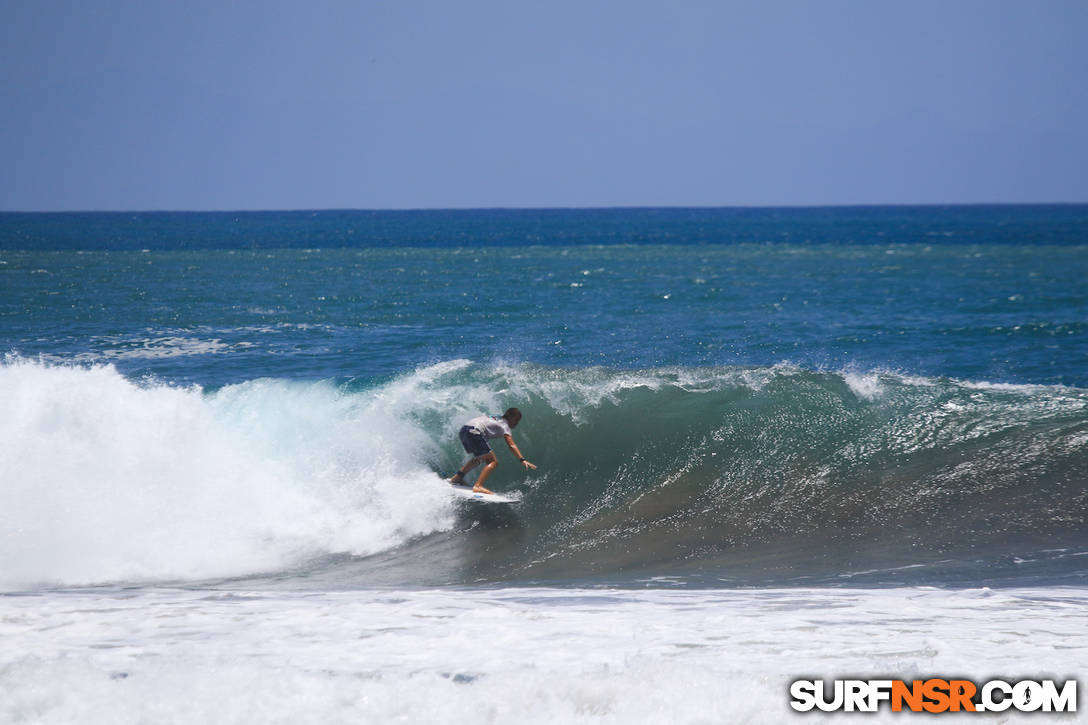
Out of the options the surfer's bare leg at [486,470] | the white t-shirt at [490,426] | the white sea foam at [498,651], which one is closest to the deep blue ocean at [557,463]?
the surfer's bare leg at [486,470]

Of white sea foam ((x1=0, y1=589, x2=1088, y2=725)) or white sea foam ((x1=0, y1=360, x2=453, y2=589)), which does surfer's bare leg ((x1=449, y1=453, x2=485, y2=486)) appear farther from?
white sea foam ((x1=0, y1=589, x2=1088, y2=725))

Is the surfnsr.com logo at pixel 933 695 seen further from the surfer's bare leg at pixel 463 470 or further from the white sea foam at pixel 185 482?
the surfer's bare leg at pixel 463 470

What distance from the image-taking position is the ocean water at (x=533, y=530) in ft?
18.2

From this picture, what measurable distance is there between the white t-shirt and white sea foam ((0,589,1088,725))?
3750 mm

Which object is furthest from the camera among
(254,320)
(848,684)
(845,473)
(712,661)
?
(254,320)

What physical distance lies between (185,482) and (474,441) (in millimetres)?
3551

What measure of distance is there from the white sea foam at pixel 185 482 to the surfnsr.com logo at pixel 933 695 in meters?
6.01

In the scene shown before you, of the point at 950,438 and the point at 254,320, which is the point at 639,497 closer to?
the point at 950,438

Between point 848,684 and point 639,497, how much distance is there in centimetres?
637

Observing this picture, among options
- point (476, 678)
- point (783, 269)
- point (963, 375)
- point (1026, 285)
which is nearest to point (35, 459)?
point (476, 678)

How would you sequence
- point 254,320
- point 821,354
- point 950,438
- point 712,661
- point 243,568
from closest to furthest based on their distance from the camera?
1. point 712,661
2. point 243,568
3. point 950,438
4. point 821,354
5. point 254,320

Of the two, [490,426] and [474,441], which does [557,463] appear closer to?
[490,426]

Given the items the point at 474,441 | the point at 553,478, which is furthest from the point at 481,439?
the point at 553,478

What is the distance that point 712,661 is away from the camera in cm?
584
